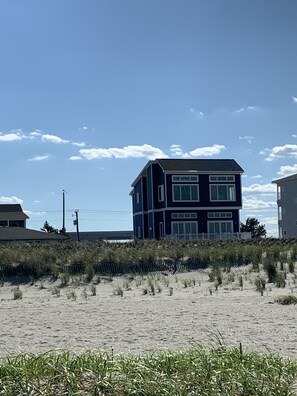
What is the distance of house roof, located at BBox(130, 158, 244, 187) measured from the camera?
5422 centimetres

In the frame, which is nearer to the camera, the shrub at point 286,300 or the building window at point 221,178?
the shrub at point 286,300

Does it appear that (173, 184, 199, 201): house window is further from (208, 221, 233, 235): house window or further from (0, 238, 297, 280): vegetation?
(0, 238, 297, 280): vegetation

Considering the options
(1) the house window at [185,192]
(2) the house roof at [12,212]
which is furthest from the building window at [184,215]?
(2) the house roof at [12,212]

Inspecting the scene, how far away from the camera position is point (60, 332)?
926cm

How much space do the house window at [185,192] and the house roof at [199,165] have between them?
1.58 meters

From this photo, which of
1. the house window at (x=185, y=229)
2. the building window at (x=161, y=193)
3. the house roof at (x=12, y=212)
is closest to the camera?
the house window at (x=185, y=229)

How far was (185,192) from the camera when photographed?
177 feet

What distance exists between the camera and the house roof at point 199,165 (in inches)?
2135

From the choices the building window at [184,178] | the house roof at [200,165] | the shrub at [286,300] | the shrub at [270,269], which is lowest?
the shrub at [286,300]

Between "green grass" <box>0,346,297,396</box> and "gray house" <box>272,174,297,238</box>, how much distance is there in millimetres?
67008

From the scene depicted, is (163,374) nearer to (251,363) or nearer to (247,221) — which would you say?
(251,363)

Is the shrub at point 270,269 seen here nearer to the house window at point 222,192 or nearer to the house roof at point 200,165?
the house roof at point 200,165

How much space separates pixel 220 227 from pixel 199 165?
21.4 ft

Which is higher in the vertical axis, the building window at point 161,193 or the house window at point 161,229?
the building window at point 161,193
